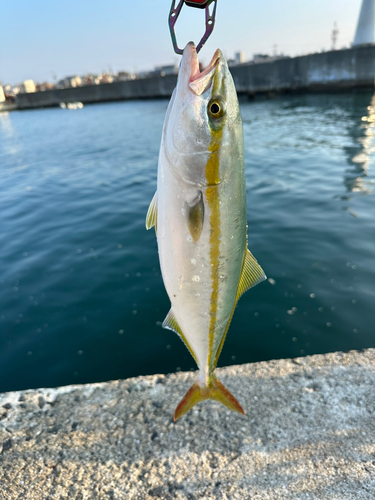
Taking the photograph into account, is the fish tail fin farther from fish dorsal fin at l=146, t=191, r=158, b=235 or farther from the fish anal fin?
fish dorsal fin at l=146, t=191, r=158, b=235

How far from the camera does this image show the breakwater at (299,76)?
3588cm

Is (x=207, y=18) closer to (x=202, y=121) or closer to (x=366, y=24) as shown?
(x=202, y=121)

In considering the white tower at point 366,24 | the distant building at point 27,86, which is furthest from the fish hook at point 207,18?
the distant building at point 27,86

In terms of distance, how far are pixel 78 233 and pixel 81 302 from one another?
11.0ft

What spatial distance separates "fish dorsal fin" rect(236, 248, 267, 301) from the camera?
84.0 inches

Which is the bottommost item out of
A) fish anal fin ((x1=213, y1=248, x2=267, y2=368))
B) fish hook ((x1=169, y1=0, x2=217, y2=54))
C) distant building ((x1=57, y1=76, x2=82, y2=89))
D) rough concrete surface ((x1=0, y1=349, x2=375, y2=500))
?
rough concrete surface ((x1=0, y1=349, x2=375, y2=500))

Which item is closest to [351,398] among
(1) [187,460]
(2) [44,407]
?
(1) [187,460]

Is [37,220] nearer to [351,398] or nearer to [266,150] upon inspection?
[351,398]

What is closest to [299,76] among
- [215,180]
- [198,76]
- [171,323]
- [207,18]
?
[207,18]

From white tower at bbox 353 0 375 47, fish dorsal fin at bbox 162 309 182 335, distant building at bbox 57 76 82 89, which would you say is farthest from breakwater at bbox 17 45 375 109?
distant building at bbox 57 76 82 89

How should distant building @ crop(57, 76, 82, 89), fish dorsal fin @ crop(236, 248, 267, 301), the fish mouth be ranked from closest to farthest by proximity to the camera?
the fish mouth, fish dorsal fin @ crop(236, 248, 267, 301), distant building @ crop(57, 76, 82, 89)

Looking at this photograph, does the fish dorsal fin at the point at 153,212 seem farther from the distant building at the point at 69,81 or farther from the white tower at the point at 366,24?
the distant building at the point at 69,81

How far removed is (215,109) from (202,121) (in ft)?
0.36

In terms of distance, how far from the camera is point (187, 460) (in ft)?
8.14
